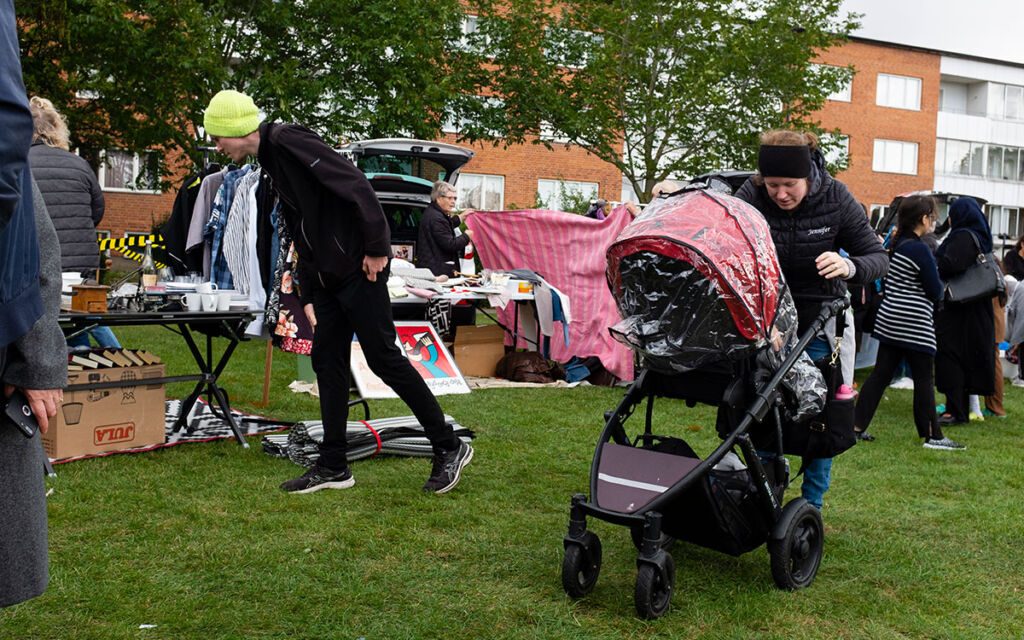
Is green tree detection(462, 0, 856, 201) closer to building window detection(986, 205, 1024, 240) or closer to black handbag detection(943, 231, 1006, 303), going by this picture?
black handbag detection(943, 231, 1006, 303)

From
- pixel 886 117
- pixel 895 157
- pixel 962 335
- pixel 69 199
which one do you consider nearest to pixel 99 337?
pixel 69 199

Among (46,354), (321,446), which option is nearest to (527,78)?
(321,446)

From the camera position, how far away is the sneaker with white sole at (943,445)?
23.1 ft

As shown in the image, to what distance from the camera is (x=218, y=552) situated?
389 centimetres

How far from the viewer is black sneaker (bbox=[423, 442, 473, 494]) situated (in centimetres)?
501

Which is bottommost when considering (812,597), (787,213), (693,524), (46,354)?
(812,597)

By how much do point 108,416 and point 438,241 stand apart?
4.59 m

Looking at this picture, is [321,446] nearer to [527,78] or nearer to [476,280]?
[476,280]

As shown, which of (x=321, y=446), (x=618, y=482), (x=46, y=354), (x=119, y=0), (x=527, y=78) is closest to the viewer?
(x=46, y=354)

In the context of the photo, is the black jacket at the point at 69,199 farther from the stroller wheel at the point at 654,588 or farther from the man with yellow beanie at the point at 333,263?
the stroller wheel at the point at 654,588

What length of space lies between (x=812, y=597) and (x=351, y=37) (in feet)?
56.7

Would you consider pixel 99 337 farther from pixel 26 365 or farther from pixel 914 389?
pixel 914 389

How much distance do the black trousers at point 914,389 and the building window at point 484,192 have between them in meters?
27.3

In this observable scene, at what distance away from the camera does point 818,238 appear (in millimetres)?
3961
